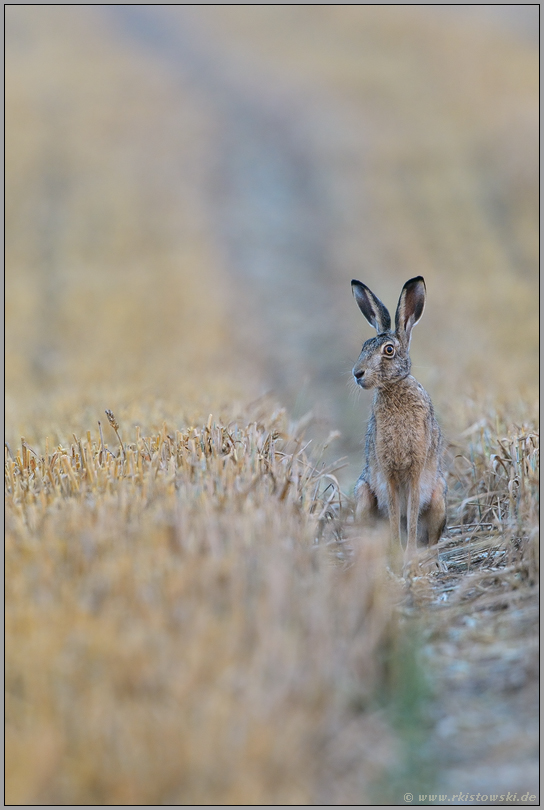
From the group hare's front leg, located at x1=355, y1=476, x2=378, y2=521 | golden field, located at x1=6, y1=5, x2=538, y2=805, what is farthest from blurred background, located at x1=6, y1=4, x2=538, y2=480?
hare's front leg, located at x1=355, y1=476, x2=378, y2=521

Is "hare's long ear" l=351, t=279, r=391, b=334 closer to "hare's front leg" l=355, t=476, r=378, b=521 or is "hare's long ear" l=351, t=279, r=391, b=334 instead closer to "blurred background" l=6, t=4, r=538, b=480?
"hare's front leg" l=355, t=476, r=378, b=521

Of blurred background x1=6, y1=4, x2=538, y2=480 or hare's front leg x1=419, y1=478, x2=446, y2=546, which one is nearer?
hare's front leg x1=419, y1=478, x2=446, y2=546

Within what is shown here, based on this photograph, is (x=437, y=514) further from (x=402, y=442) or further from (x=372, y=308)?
(x=372, y=308)

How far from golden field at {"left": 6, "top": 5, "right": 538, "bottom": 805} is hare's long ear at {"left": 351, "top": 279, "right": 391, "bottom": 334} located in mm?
1040

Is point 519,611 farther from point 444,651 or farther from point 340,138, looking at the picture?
point 340,138

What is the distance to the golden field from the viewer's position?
10.8 feet

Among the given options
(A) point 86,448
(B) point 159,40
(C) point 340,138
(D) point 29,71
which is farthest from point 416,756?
(B) point 159,40

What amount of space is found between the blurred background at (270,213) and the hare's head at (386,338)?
236 centimetres

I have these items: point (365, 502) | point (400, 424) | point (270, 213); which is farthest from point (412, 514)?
point (270, 213)

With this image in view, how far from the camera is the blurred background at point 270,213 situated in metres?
11.5

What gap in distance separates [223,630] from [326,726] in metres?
0.60

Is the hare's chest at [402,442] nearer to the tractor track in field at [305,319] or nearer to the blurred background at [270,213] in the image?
the tractor track in field at [305,319]

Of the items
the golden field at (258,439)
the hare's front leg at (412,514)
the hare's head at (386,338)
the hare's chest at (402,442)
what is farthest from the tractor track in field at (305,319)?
the hare's head at (386,338)

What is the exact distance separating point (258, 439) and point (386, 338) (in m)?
1.21
